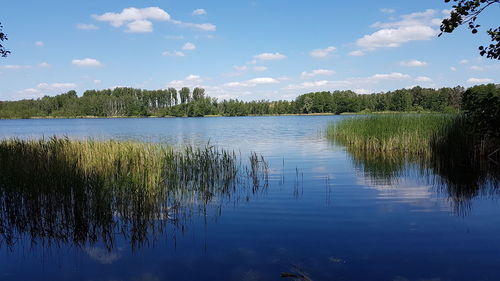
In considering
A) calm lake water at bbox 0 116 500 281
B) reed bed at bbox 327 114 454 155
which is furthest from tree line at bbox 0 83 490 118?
calm lake water at bbox 0 116 500 281

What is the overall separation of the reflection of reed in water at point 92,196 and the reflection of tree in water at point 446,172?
5536mm

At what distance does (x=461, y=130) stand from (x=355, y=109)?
4499 inches

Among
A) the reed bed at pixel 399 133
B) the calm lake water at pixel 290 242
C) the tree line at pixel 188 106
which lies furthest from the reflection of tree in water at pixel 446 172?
the tree line at pixel 188 106

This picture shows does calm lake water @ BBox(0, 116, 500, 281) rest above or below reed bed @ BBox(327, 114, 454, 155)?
below

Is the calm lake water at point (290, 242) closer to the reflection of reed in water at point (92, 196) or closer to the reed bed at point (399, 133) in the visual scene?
the reflection of reed in water at point (92, 196)

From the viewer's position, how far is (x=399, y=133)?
1953 centimetres

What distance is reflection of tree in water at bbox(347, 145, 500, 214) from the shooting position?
10.3m

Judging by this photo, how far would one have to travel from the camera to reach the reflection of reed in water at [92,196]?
696cm

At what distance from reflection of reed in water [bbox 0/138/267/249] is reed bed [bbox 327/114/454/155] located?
10.4m

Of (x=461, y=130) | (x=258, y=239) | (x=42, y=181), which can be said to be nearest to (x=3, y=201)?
(x=42, y=181)

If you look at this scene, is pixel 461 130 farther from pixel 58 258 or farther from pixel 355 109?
pixel 355 109

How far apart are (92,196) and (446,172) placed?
12081 mm

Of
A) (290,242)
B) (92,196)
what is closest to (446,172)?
(290,242)

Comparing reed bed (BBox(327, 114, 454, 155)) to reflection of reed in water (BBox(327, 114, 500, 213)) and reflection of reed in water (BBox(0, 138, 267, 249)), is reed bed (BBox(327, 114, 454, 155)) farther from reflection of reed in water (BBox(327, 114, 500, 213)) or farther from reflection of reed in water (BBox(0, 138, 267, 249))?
reflection of reed in water (BBox(0, 138, 267, 249))
